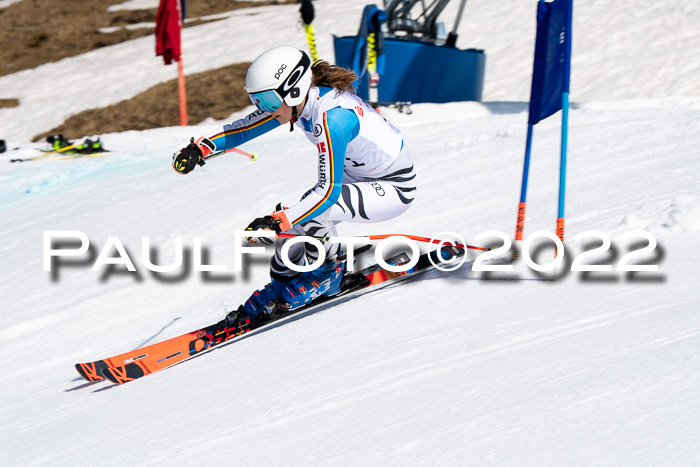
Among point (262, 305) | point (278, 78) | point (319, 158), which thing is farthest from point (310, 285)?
point (278, 78)

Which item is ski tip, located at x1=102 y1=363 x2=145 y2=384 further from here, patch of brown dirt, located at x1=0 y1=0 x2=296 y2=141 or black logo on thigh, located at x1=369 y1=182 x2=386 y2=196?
patch of brown dirt, located at x1=0 y1=0 x2=296 y2=141

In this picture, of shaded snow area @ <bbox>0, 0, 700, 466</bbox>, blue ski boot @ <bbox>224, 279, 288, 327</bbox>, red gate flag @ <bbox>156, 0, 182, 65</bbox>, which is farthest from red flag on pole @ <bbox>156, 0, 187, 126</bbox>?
blue ski boot @ <bbox>224, 279, 288, 327</bbox>

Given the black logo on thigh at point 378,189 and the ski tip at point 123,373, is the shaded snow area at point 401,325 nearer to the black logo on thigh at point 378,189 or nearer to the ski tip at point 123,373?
the ski tip at point 123,373

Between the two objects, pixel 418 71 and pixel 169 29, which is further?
pixel 418 71

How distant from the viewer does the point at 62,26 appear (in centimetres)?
2819

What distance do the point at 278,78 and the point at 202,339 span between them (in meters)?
1.52

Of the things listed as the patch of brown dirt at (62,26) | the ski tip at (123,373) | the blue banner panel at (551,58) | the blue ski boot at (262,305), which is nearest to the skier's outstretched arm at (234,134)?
the blue ski boot at (262,305)

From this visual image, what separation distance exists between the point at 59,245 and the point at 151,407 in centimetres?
483

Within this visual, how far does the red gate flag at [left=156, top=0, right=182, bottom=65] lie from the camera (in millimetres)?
13898

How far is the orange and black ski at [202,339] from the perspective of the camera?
411cm

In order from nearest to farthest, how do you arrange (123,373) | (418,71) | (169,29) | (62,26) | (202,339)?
(123,373) → (202,339) → (169,29) → (418,71) → (62,26)

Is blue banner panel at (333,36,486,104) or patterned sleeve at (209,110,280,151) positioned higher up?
patterned sleeve at (209,110,280,151)

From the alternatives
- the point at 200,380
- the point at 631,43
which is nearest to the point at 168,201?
the point at 200,380

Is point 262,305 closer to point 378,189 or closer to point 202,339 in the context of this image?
point 202,339
